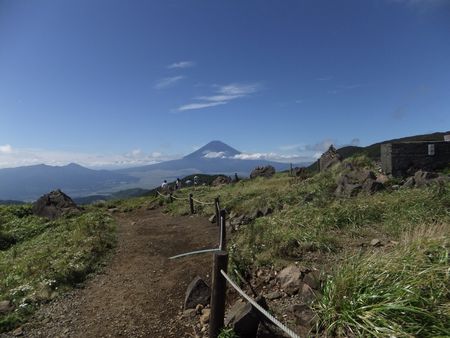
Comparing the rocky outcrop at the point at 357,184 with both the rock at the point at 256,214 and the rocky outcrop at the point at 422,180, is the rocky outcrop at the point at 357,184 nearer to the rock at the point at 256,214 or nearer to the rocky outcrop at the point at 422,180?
the rocky outcrop at the point at 422,180

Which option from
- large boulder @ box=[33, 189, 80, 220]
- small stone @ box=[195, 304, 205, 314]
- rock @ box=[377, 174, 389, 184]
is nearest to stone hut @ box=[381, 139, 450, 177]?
rock @ box=[377, 174, 389, 184]

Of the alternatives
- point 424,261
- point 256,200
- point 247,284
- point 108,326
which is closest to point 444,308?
point 424,261

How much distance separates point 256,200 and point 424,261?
34.3 feet

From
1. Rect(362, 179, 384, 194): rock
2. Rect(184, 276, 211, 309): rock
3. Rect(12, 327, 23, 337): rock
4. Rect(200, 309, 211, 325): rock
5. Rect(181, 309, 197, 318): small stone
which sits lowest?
Rect(12, 327, 23, 337): rock

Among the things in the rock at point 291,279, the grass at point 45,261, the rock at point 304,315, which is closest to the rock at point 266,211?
the grass at point 45,261

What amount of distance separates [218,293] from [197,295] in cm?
199

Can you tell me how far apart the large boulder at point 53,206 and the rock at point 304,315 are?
18.4m

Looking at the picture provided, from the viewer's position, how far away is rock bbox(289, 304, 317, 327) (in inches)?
→ 202

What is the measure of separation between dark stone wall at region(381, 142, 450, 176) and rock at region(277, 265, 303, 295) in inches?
455

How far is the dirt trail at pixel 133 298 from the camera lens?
669 centimetres

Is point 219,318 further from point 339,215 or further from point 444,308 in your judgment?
point 339,215

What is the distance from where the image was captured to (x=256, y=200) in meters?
15.4

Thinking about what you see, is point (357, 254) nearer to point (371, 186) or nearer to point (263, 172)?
point (371, 186)

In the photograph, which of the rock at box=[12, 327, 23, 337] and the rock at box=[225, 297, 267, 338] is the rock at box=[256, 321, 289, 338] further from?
the rock at box=[12, 327, 23, 337]
